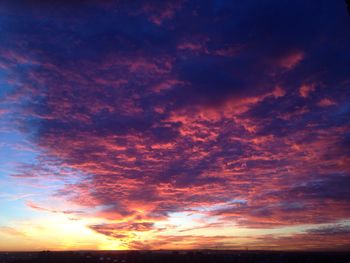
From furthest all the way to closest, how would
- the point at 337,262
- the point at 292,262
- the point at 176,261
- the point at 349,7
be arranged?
the point at 292,262 → the point at 337,262 → the point at 176,261 → the point at 349,7

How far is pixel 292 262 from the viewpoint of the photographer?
15288 cm

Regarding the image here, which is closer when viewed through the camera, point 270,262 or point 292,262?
point 270,262

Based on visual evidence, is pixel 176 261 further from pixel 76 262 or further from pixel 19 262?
pixel 19 262

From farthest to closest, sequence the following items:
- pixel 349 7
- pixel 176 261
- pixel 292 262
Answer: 1. pixel 292 262
2. pixel 176 261
3. pixel 349 7

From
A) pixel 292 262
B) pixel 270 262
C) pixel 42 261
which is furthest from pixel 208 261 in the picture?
pixel 42 261

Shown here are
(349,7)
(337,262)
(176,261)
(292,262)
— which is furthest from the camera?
(292,262)

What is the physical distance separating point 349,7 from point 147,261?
5060 inches

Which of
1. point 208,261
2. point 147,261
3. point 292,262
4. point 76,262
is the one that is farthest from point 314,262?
point 76,262

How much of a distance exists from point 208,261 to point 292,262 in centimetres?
4068

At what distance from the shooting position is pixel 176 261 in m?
135

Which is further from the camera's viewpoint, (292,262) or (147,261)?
(292,262)

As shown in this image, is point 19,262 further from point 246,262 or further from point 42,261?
point 246,262

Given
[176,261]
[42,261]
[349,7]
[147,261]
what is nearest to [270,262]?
[176,261]

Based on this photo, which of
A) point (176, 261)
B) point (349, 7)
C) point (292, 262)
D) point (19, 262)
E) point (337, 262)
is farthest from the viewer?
point (292, 262)
